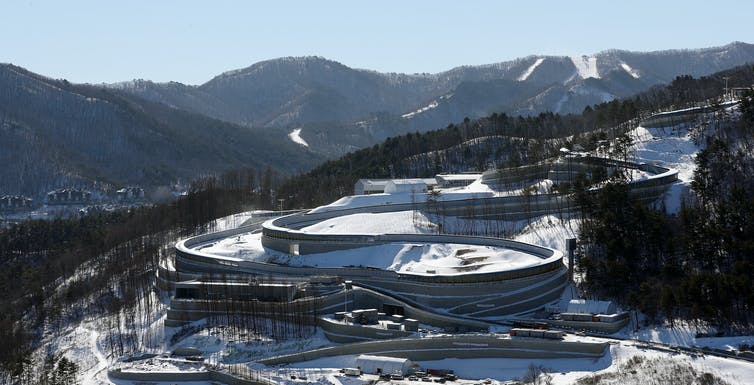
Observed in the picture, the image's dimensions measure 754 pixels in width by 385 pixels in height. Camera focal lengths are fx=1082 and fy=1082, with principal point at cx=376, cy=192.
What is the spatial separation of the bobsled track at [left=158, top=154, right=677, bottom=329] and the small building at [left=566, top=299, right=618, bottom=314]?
4.48 metres

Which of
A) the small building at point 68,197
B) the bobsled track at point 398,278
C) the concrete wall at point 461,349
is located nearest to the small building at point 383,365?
the concrete wall at point 461,349

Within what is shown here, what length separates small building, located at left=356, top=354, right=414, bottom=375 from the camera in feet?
216

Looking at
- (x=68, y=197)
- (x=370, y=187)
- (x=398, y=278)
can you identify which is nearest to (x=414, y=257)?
(x=398, y=278)

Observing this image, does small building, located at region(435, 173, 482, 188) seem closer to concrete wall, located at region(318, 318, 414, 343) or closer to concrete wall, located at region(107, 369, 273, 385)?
concrete wall, located at region(318, 318, 414, 343)

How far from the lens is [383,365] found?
66250 mm

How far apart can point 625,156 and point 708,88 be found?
122ft

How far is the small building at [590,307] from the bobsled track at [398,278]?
4478mm

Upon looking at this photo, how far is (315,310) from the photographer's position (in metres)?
77.1

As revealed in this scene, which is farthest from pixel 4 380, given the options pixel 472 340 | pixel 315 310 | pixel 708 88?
pixel 708 88

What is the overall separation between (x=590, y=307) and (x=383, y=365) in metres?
15.7

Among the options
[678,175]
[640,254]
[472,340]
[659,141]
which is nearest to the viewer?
[472,340]

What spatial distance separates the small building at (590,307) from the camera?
72.2m

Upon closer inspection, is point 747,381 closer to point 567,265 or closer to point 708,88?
point 567,265

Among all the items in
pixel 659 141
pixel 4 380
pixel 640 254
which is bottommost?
→ pixel 4 380
